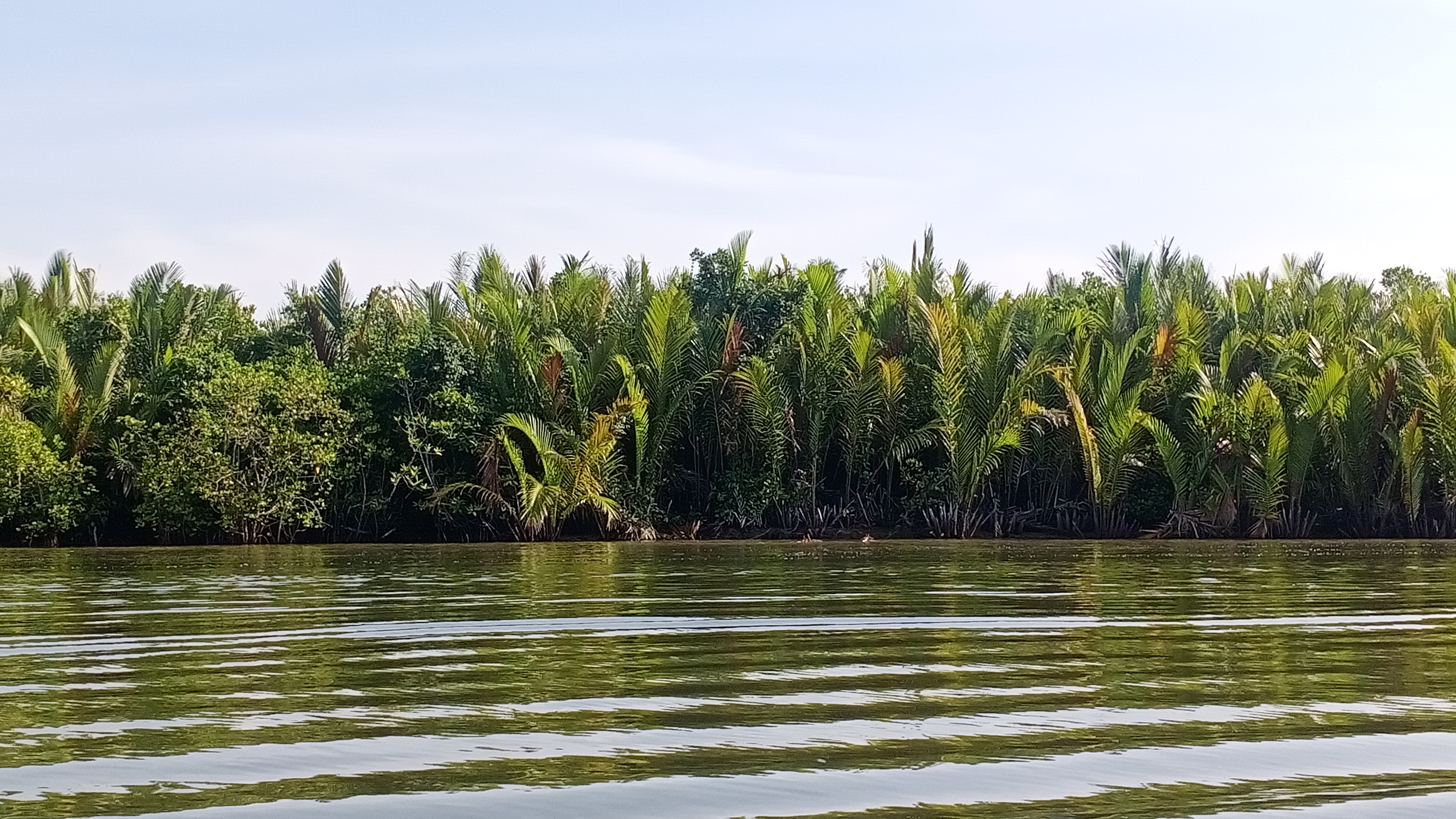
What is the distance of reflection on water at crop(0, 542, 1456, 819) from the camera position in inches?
195

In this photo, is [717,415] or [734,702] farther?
[717,415]

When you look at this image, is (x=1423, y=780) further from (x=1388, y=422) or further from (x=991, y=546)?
(x=1388, y=422)

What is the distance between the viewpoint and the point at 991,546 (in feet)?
75.6

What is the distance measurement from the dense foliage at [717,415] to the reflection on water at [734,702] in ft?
36.3

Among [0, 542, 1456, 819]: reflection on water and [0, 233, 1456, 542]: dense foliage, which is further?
[0, 233, 1456, 542]: dense foliage

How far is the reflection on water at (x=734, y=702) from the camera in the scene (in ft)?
16.3

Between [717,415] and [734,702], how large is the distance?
20.0m

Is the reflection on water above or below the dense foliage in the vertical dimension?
below

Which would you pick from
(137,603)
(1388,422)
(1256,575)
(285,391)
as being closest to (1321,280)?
(1388,422)

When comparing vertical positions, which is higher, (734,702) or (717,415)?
(717,415)

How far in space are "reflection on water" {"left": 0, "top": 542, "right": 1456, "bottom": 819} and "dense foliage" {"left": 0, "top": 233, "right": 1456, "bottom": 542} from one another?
11.1 metres

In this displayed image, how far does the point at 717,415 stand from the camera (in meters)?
26.9

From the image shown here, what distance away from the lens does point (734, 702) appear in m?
6.89

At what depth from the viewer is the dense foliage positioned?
2500 centimetres
